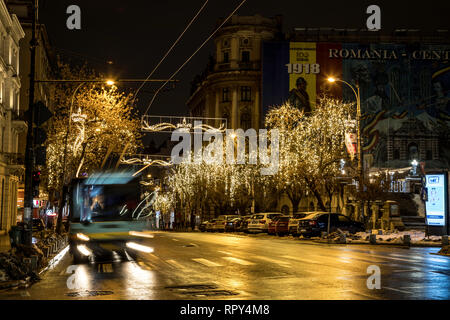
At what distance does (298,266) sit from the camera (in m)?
16.6

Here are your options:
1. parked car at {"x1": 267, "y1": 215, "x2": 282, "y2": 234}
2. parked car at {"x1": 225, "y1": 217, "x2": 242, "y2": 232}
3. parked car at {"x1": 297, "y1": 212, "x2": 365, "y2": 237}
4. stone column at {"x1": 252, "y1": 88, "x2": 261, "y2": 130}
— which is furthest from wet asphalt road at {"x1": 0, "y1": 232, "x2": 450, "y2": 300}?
stone column at {"x1": 252, "y1": 88, "x2": 261, "y2": 130}

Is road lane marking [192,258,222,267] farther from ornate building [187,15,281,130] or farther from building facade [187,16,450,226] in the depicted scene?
ornate building [187,15,281,130]

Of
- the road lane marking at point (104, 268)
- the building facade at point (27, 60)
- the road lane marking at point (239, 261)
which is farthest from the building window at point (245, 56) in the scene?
the road lane marking at point (104, 268)

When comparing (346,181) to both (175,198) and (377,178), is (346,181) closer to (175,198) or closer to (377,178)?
(377,178)

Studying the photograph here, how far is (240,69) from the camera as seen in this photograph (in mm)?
82062

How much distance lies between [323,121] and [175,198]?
40.9 meters

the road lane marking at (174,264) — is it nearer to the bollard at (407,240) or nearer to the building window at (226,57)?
the bollard at (407,240)

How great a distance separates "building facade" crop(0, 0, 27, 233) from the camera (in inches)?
1612

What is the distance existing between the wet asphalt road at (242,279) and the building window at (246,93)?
64734 mm

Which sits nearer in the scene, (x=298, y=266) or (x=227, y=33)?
(x=298, y=266)

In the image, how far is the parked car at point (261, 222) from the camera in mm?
42438

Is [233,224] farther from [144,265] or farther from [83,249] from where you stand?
Answer: [144,265]
